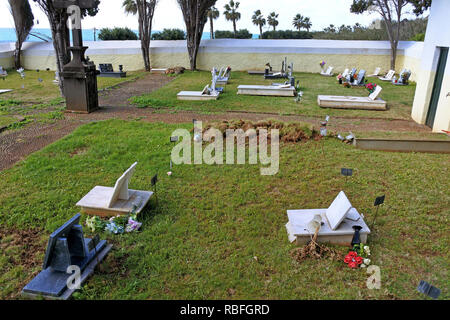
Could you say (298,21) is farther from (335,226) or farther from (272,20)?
(335,226)

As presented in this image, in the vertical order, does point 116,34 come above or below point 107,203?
above

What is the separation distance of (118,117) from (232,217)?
7.03m

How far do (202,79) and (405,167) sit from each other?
1334cm

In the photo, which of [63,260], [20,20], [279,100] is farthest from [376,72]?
[20,20]

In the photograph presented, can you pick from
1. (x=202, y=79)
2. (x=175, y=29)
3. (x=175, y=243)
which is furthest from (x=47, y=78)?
(x=175, y=243)

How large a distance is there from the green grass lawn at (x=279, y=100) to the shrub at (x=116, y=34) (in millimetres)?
11099

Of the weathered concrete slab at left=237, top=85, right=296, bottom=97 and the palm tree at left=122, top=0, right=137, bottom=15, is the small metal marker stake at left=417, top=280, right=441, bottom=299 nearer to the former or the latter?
the weathered concrete slab at left=237, top=85, right=296, bottom=97

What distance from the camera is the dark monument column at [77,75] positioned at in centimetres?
1090

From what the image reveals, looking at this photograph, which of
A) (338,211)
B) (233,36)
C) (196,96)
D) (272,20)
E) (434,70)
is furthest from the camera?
(272,20)

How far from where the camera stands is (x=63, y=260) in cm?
372

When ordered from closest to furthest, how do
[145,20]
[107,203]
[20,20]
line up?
[107,203] → [145,20] → [20,20]

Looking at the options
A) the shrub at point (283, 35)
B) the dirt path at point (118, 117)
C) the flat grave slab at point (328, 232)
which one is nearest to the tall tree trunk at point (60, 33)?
the dirt path at point (118, 117)

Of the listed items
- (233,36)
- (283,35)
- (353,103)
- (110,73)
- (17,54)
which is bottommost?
(353,103)
